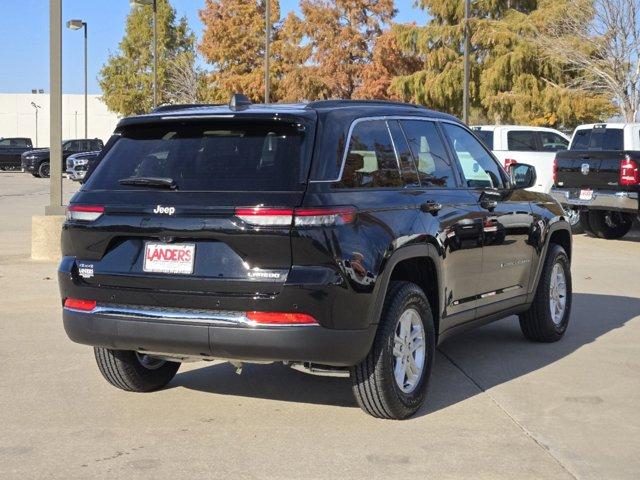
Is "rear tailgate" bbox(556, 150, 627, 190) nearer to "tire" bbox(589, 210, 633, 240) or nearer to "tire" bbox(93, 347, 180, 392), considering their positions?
"tire" bbox(589, 210, 633, 240)

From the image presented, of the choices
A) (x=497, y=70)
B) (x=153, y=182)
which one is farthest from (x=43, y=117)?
(x=153, y=182)

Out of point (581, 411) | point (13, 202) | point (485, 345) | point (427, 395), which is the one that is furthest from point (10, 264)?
point (13, 202)

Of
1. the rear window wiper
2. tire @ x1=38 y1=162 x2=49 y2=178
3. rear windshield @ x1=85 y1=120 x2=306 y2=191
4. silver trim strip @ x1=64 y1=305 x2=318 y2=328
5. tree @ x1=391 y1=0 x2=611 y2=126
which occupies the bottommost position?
silver trim strip @ x1=64 y1=305 x2=318 y2=328

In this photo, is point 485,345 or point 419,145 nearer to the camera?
point 419,145

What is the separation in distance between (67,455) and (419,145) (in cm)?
285

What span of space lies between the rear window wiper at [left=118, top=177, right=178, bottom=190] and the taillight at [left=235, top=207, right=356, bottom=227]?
0.50 m

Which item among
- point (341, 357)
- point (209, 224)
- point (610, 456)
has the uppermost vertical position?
point (209, 224)

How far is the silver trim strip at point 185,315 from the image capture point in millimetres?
5129

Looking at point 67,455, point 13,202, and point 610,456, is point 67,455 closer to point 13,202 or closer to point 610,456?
point 610,456

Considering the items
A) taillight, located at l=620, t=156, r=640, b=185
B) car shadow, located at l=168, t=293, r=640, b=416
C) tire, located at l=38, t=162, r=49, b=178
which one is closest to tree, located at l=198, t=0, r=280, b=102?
tire, located at l=38, t=162, r=49, b=178

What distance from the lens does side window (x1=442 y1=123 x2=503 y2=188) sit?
6867 mm

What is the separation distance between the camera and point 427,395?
20.9ft

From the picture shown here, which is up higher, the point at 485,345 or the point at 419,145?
the point at 419,145

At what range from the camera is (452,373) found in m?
7.02
